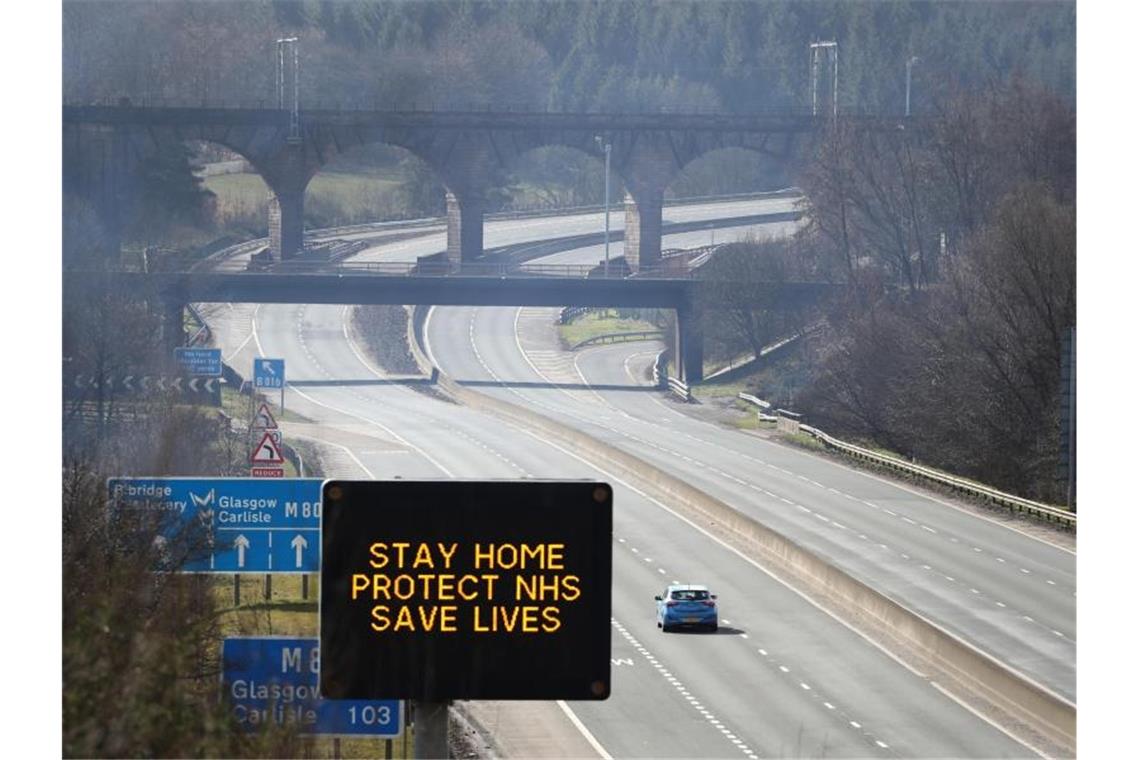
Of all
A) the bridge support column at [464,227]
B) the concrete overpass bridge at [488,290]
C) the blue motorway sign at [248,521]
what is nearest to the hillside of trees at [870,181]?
the concrete overpass bridge at [488,290]

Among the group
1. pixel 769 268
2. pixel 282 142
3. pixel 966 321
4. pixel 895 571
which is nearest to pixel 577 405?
pixel 769 268

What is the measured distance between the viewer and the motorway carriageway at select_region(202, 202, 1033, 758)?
1617 inches

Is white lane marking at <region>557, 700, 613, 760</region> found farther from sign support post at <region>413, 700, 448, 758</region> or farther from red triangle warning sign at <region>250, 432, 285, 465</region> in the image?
sign support post at <region>413, 700, 448, 758</region>

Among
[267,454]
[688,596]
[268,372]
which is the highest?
[268,372]

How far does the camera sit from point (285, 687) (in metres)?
22.7

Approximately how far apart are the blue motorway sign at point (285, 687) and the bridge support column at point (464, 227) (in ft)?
412

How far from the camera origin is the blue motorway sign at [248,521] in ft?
107

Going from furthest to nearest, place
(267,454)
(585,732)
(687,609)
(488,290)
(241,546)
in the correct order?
(488,290), (687,609), (585,732), (267,454), (241,546)

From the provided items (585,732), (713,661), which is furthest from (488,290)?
(585,732)

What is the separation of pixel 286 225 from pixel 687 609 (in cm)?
9402

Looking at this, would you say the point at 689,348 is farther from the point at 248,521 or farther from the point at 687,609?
the point at 248,521

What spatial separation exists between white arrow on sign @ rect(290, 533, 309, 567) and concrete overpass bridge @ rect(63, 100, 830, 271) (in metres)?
109

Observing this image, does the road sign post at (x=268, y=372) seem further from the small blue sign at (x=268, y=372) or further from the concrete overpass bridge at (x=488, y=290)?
the concrete overpass bridge at (x=488, y=290)
